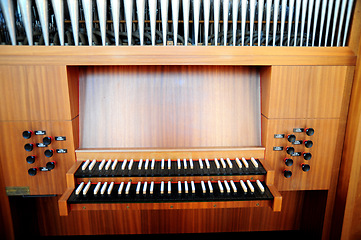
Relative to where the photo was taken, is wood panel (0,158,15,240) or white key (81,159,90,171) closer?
white key (81,159,90,171)

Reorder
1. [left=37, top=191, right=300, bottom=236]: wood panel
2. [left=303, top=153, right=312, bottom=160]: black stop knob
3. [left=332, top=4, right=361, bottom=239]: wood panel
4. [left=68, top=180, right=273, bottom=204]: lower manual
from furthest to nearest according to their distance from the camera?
[left=37, top=191, right=300, bottom=236]: wood panel, [left=303, top=153, right=312, bottom=160]: black stop knob, [left=332, top=4, right=361, bottom=239]: wood panel, [left=68, top=180, right=273, bottom=204]: lower manual

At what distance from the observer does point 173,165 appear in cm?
163

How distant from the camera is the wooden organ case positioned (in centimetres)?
146

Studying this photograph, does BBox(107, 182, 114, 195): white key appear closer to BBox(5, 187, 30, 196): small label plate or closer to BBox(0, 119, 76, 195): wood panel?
BBox(0, 119, 76, 195): wood panel

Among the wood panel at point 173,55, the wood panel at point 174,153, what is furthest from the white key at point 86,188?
the wood panel at point 173,55

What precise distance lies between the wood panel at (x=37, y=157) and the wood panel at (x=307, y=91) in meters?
1.44

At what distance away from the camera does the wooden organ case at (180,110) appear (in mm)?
1457

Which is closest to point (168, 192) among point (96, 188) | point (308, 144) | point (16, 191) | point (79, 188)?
point (96, 188)

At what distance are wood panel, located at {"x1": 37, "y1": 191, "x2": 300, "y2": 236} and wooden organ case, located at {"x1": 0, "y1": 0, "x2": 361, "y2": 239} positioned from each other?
20 centimetres

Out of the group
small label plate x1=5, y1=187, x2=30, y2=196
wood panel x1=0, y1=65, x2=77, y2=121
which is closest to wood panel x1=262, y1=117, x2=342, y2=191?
wood panel x1=0, y1=65, x2=77, y2=121

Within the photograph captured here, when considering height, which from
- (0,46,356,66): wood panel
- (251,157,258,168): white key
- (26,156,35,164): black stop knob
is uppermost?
(0,46,356,66): wood panel

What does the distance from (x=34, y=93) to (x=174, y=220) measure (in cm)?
155

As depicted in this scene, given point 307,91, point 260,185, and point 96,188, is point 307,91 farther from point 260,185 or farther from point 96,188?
point 96,188

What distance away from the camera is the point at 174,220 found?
6.89 ft
